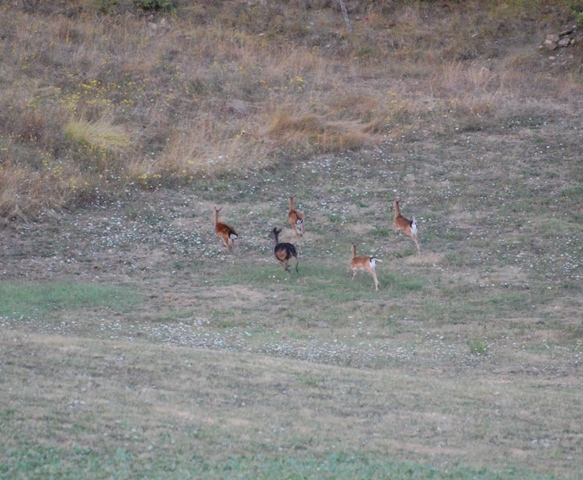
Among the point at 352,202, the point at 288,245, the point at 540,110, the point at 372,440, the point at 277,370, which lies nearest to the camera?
the point at 372,440

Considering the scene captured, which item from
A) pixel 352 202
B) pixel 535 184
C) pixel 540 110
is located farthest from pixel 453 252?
pixel 540 110

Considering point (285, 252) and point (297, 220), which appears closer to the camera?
point (285, 252)

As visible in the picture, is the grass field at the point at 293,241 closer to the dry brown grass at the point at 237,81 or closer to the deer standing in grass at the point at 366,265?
the dry brown grass at the point at 237,81

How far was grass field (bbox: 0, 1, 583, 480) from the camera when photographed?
7.53 meters

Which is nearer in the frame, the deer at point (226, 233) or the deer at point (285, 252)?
the deer at point (285, 252)

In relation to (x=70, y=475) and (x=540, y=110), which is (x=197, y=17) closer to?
(x=540, y=110)

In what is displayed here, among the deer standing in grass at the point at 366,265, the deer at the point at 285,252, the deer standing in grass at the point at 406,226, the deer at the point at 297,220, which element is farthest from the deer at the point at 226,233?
the deer standing in grass at the point at 406,226

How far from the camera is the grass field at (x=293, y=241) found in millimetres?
7531

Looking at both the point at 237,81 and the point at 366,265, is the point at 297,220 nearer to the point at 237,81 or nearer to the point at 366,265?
the point at 366,265

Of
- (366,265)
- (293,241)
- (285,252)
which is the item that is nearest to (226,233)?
(293,241)

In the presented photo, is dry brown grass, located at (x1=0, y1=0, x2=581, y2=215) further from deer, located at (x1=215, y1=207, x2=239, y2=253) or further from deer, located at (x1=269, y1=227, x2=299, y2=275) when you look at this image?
deer, located at (x1=269, y1=227, x2=299, y2=275)

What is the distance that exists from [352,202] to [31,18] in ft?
46.3

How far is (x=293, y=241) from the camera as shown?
17719 millimetres

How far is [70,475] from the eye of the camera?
610 cm
